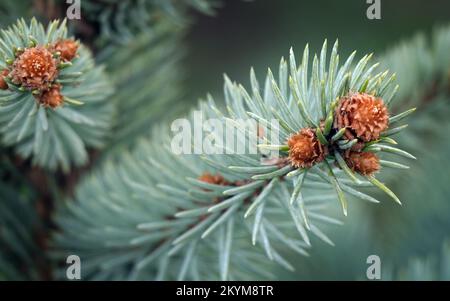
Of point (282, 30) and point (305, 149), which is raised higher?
point (282, 30)

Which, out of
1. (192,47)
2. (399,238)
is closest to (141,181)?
(399,238)

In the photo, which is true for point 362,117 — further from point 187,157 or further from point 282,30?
point 282,30

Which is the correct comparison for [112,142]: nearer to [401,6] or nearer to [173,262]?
[173,262]

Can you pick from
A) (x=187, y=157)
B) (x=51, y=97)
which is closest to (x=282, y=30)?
(x=187, y=157)

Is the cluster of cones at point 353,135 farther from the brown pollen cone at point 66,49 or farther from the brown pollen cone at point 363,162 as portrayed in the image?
the brown pollen cone at point 66,49

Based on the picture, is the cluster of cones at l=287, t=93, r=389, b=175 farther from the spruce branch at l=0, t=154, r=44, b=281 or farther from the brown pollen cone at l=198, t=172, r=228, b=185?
the spruce branch at l=0, t=154, r=44, b=281

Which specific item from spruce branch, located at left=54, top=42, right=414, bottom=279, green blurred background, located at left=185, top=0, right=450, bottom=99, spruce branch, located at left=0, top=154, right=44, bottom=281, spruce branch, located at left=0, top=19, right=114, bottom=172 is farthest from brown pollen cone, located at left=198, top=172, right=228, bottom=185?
green blurred background, located at left=185, top=0, right=450, bottom=99

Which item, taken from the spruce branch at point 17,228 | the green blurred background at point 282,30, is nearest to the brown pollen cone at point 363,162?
the spruce branch at point 17,228
